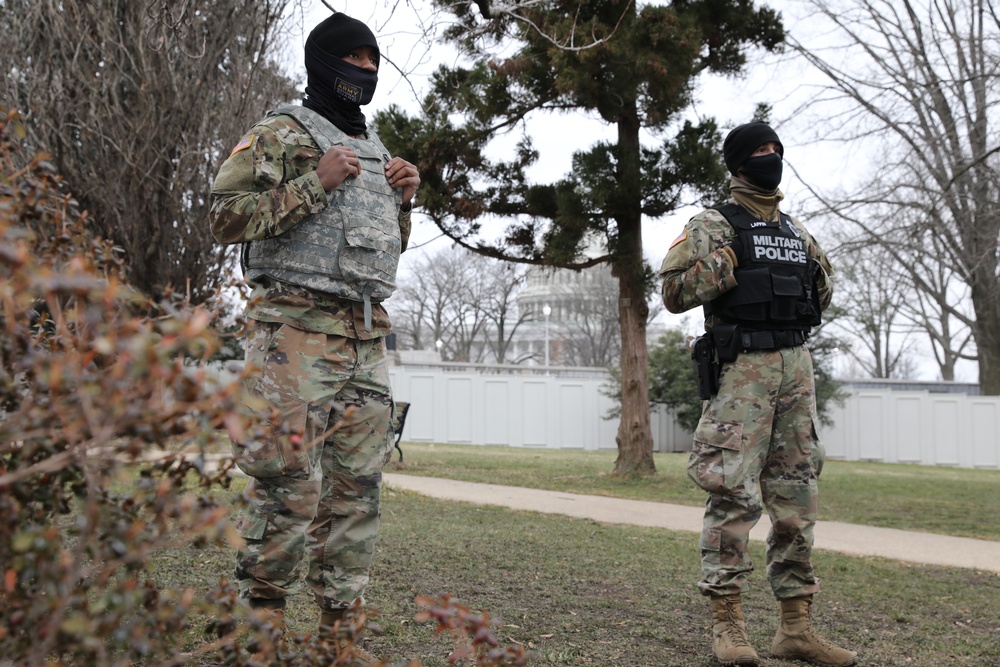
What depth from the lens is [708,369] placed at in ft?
13.1

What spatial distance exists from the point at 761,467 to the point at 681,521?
15.1ft

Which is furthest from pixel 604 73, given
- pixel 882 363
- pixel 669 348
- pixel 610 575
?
pixel 882 363

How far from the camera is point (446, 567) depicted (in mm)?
5203

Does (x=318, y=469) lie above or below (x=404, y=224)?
below

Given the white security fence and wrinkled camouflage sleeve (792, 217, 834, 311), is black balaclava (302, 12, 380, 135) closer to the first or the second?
wrinkled camouflage sleeve (792, 217, 834, 311)

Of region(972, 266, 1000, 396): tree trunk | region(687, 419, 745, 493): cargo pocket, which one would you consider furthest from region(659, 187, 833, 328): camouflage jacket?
region(972, 266, 1000, 396): tree trunk

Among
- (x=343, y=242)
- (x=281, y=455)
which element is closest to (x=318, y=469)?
(x=281, y=455)

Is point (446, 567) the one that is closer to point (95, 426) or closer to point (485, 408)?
point (95, 426)

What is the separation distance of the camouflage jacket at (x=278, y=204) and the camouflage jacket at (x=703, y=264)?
4.48 ft

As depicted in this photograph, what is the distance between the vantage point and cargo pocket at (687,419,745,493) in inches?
148

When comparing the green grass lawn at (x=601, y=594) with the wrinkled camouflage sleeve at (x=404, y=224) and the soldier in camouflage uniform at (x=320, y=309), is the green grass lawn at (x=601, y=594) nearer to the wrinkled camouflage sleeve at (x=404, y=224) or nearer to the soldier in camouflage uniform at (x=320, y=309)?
the soldier in camouflage uniform at (x=320, y=309)

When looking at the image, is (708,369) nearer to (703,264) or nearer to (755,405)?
(755,405)

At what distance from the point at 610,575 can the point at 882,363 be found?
4016 centimetres

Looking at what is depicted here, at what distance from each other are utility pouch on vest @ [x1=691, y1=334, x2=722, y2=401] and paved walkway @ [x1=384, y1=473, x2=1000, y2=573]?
344 cm
